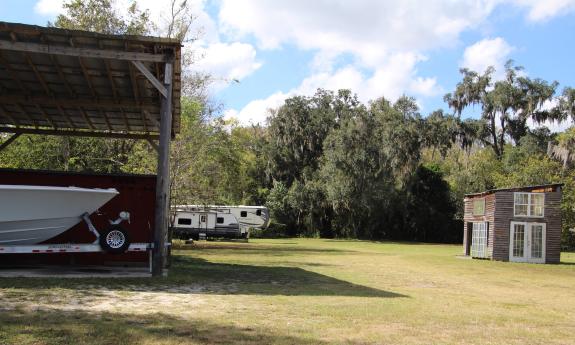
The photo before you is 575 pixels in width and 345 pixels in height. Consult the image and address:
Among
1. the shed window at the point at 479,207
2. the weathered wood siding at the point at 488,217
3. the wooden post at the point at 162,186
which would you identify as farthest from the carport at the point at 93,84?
the shed window at the point at 479,207

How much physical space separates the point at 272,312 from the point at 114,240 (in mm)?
4648

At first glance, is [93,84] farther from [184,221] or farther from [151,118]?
[184,221]

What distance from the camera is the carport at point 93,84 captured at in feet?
34.3

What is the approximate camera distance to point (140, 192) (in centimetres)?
1332

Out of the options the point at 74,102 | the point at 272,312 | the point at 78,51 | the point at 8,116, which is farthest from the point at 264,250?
the point at 272,312

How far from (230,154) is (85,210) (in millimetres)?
19143

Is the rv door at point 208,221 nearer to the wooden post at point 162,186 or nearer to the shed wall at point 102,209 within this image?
the shed wall at point 102,209

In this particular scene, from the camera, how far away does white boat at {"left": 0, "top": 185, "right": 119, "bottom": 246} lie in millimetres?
10086

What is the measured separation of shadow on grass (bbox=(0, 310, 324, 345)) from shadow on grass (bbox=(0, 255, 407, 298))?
6.45 ft

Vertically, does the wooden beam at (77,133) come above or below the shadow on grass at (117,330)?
above

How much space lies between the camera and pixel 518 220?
2492 centimetres

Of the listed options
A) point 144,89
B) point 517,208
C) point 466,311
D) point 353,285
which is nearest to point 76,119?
point 144,89

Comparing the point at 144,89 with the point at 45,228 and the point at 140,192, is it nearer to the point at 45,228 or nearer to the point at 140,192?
the point at 140,192

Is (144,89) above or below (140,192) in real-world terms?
above
